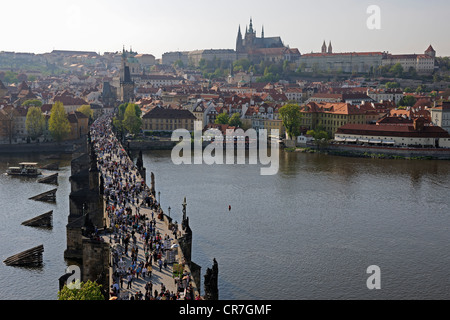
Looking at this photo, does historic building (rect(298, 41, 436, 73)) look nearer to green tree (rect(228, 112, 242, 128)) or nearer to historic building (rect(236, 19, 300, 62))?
historic building (rect(236, 19, 300, 62))

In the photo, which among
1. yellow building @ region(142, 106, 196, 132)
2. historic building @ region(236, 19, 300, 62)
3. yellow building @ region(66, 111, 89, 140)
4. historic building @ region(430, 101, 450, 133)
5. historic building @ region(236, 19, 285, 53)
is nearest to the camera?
historic building @ region(430, 101, 450, 133)

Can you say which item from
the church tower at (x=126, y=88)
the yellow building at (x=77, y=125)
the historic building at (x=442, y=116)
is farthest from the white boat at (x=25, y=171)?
the church tower at (x=126, y=88)

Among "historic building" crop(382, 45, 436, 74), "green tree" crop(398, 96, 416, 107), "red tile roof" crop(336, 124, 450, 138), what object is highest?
"historic building" crop(382, 45, 436, 74)

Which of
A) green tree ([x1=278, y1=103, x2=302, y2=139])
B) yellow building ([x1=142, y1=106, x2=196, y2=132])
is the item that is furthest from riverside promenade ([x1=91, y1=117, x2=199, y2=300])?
yellow building ([x1=142, y1=106, x2=196, y2=132])

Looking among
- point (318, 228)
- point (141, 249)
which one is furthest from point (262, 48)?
point (141, 249)

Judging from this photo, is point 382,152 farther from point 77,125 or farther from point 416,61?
point 416,61

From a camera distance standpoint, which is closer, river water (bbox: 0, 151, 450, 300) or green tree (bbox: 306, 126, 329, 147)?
river water (bbox: 0, 151, 450, 300)

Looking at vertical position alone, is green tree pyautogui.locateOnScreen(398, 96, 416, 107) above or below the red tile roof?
above

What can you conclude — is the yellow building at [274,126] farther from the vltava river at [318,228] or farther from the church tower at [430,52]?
the church tower at [430,52]
